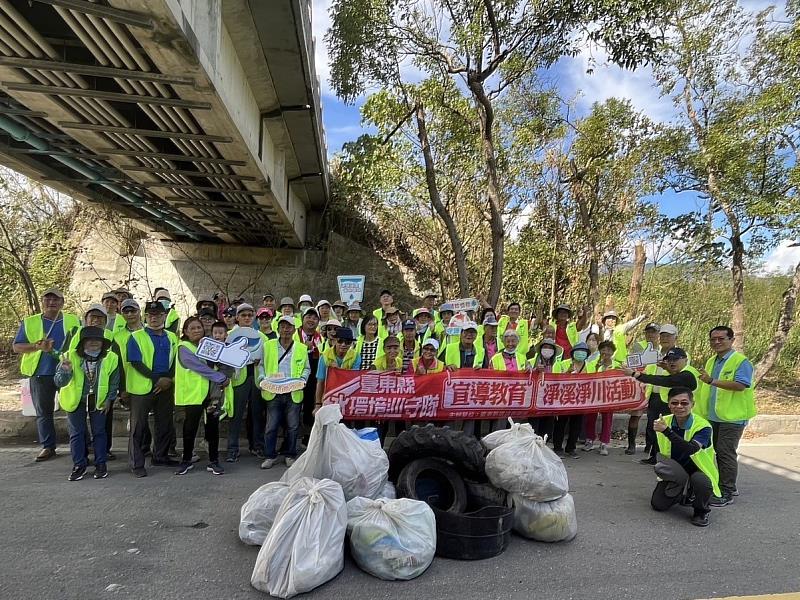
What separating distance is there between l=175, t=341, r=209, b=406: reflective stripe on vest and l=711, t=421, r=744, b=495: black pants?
5.39m

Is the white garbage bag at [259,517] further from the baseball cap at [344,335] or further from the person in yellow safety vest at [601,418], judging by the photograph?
the person in yellow safety vest at [601,418]

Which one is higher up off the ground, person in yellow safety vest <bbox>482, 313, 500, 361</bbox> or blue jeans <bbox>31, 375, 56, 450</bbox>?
person in yellow safety vest <bbox>482, 313, 500, 361</bbox>

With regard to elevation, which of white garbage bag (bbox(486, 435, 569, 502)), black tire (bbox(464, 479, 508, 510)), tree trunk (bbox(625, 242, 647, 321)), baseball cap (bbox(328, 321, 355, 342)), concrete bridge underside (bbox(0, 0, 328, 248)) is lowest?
black tire (bbox(464, 479, 508, 510))

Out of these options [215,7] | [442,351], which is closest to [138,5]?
[215,7]

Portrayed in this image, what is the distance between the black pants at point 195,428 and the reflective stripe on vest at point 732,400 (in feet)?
17.8

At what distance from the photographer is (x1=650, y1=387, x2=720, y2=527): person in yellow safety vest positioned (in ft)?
14.1

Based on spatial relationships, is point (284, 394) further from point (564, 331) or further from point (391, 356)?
point (564, 331)

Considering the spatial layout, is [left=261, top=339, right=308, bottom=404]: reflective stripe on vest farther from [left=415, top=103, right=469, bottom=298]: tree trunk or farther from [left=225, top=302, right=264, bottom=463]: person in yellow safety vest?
[left=415, top=103, right=469, bottom=298]: tree trunk

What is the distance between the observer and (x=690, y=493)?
177 inches

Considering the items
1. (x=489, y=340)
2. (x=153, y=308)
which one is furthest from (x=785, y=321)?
(x=153, y=308)

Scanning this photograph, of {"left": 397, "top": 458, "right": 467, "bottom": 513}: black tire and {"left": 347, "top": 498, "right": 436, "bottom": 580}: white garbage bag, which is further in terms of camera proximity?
{"left": 397, "top": 458, "right": 467, "bottom": 513}: black tire

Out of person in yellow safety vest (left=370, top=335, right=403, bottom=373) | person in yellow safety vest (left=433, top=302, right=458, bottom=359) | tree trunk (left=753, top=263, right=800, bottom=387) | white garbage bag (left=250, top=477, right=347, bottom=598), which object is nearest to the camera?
white garbage bag (left=250, top=477, right=347, bottom=598)

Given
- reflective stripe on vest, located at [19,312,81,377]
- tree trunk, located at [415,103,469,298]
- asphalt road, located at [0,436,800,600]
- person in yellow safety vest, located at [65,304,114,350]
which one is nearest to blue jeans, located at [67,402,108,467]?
asphalt road, located at [0,436,800,600]

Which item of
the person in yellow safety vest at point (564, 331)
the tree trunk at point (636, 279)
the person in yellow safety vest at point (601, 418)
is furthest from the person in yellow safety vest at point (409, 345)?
the tree trunk at point (636, 279)
